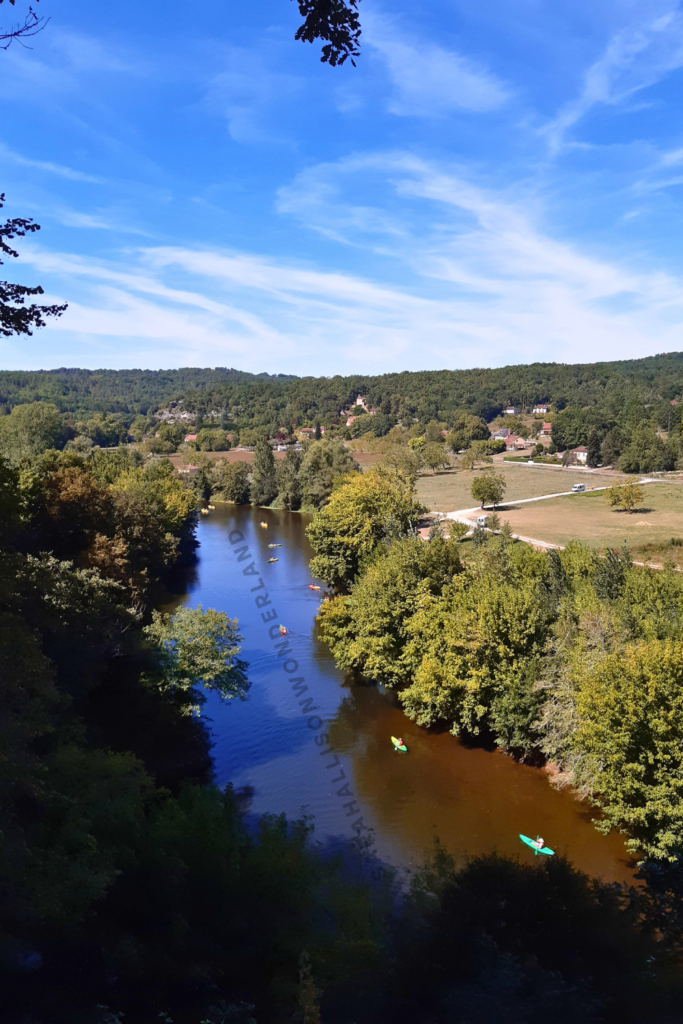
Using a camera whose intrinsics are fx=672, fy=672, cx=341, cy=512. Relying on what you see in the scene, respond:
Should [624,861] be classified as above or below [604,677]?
below

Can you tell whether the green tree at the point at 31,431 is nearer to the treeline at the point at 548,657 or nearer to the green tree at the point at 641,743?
the treeline at the point at 548,657

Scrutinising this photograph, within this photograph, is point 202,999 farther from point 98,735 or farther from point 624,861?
point 624,861

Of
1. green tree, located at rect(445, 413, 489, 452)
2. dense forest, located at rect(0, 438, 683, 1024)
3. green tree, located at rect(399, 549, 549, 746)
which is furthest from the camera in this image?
green tree, located at rect(445, 413, 489, 452)

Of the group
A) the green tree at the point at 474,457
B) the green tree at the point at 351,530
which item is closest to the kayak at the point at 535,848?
the green tree at the point at 351,530

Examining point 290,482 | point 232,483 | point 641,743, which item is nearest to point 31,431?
point 232,483

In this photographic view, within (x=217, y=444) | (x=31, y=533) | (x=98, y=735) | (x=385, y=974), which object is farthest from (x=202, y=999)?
(x=217, y=444)

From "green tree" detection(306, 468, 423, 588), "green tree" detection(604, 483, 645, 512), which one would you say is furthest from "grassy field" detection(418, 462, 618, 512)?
"green tree" detection(306, 468, 423, 588)

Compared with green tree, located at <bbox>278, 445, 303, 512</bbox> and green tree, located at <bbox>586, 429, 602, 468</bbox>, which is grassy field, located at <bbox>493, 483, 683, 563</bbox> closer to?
green tree, located at <bbox>278, 445, 303, 512</bbox>
